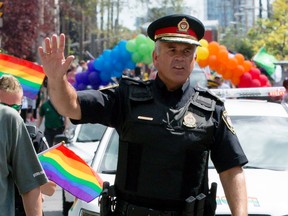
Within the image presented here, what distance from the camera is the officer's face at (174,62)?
4387 mm

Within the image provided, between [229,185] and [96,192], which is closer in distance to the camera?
[229,185]

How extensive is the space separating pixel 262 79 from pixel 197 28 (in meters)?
12.9

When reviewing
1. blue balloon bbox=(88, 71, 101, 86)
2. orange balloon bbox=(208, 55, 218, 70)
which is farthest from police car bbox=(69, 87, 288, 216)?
blue balloon bbox=(88, 71, 101, 86)

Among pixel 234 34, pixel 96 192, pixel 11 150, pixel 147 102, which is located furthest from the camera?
pixel 234 34

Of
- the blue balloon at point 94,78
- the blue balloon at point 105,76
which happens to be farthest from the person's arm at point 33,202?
the blue balloon at point 94,78

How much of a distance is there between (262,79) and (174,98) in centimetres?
1308

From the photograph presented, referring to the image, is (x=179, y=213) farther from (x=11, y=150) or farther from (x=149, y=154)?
(x=11, y=150)

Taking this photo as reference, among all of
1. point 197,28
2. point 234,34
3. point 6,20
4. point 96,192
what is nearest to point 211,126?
point 197,28

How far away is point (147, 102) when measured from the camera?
4.43m

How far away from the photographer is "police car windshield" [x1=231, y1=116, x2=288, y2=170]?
23.4 ft

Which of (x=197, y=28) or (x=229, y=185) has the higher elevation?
(x=197, y=28)

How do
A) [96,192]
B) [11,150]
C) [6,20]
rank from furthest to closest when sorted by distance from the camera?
[6,20] < [96,192] < [11,150]

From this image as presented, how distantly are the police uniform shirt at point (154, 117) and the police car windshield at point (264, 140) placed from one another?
8.64 ft

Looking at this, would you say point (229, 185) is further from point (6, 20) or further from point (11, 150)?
point (6, 20)
